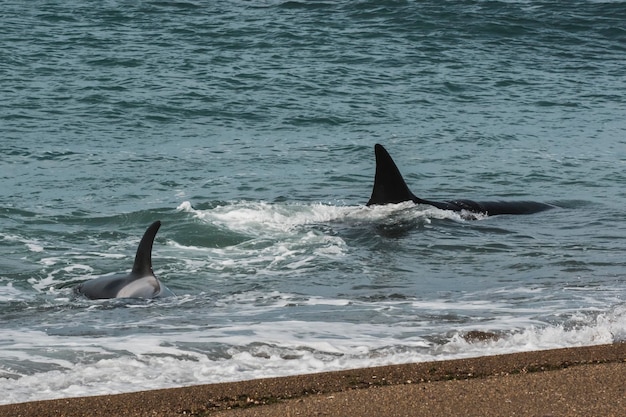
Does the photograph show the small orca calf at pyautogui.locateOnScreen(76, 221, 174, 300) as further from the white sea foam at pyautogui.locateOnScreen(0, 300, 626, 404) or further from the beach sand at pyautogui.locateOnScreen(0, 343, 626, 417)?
the beach sand at pyautogui.locateOnScreen(0, 343, 626, 417)

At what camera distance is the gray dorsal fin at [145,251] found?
8.57 metres

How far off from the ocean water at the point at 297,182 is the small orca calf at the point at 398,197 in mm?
153

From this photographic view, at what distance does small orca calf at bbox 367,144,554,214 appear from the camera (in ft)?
41.4

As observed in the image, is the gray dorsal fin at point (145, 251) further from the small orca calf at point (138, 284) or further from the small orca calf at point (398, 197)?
the small orca calf at point (398, 197)

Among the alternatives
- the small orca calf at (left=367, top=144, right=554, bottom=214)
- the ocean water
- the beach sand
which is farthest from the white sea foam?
the small orca calf at (left=367, top=144, right=554, bottom=214)

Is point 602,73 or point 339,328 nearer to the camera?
point 339,328

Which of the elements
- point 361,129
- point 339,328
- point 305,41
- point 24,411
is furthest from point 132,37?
point 24,411

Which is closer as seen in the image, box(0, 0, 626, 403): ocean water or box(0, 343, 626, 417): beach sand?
box(0, 343, 626, 417): beach sand

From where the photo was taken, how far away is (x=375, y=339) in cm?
747

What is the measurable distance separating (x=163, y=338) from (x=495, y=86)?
1736 cm

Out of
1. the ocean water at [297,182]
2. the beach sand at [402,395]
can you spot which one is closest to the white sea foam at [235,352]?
the ocean water at [297,182]

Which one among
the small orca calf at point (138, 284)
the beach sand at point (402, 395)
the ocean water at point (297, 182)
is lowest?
the ocean water at point (297, 182)

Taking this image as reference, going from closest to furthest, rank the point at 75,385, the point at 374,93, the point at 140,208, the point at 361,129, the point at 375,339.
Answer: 1. the point at 75,385
2. the point at 375,339
3. the point at 140,208
4. the point at 361,129
5. the point at 374,93

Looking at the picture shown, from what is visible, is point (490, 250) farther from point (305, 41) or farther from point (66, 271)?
point (305, 41)
